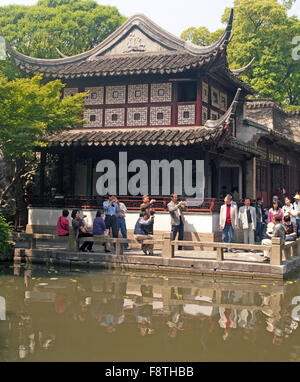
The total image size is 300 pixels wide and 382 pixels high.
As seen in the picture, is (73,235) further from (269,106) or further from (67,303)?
(269,106)

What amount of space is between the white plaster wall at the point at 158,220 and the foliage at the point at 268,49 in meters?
21.0

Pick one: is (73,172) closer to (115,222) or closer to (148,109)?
(148,109)

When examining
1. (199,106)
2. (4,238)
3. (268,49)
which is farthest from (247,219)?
(268,49)

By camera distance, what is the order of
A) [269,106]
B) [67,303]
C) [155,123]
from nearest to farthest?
[67,303] → [155,123] → [269,106]

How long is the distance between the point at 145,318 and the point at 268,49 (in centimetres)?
3088

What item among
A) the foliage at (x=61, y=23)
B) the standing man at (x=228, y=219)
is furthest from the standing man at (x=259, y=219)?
the foliage at (x=61, y=23)

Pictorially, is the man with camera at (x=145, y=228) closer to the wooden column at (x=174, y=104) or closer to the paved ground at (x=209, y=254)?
the paved ground at (x=209, y=254)

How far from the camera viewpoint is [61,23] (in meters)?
34.4

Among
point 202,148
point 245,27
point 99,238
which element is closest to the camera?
point 99,238

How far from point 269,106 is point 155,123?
1258 cm

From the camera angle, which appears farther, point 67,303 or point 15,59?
point 15,59

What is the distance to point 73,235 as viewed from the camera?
13.5 meters

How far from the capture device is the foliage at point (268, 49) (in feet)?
112
